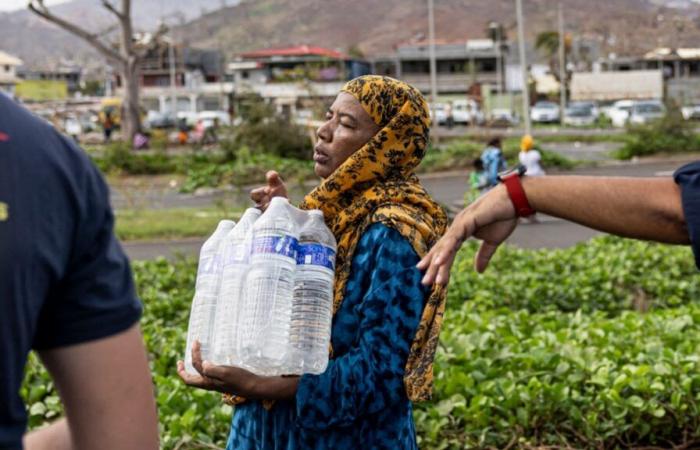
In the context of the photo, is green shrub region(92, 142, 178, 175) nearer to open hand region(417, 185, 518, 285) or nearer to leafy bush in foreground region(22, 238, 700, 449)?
leafy bush in foreground region(22, 238, 700, 449)

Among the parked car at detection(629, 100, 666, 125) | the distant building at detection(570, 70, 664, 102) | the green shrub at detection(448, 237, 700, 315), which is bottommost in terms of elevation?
the green shrub at detection(448, 237, 700, 315)

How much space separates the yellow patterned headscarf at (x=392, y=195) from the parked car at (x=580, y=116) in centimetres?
4866

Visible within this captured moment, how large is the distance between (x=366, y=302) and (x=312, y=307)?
0.20m

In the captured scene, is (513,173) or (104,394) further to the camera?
(513,173)

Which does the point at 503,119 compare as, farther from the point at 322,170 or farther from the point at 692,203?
the point at 692,203

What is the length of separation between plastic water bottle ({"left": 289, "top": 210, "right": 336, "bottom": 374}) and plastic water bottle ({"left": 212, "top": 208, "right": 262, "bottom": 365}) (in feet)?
0.44

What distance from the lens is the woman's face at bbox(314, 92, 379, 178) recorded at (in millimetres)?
3217

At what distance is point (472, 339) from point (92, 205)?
14.3ft

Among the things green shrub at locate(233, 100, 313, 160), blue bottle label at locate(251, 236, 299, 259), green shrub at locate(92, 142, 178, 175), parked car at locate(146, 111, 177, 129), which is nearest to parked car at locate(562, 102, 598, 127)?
parked car at locate(146, 111, 177, 129)

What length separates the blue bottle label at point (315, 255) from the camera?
9.09ft

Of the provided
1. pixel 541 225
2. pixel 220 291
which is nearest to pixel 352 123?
pixel 220 291

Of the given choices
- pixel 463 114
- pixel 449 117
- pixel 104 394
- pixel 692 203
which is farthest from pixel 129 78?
pixel 104 394

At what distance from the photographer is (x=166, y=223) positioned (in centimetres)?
1814

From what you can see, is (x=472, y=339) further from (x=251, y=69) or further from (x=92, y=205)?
(x=251, y=69)
